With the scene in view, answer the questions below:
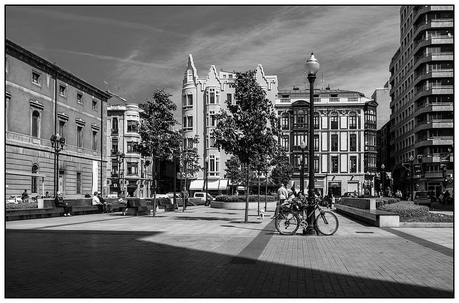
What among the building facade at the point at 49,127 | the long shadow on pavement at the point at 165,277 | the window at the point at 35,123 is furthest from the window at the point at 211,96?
the long shadow on pavement at the point at 165,277

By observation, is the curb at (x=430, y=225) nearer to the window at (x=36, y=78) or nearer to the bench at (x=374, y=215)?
the bench at (x=374, y=215)

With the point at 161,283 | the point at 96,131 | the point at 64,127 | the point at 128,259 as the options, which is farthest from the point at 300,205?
the point at 96,131

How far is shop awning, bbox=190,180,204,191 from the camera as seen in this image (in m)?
75.2

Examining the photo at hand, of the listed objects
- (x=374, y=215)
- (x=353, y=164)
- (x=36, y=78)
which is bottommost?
(x=374, y=215)

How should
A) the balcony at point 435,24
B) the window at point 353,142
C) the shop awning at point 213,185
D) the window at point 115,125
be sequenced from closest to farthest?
the balcony at point 435,24, the shop awning at point 213,185, the window at point 353,142, the window at point 115,125

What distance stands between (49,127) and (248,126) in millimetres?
30601

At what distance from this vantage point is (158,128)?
2683 centimetres

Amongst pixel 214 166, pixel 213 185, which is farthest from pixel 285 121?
pixel 213 185

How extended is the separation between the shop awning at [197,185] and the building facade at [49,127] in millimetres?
19317

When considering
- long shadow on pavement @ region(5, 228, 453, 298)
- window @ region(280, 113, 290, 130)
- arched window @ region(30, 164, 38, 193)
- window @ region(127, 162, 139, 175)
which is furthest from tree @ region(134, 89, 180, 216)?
window @ region(127, 162, 139, 175)

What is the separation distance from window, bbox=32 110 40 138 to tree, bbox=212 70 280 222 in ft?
90.8

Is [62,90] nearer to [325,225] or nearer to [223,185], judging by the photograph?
[223,185]

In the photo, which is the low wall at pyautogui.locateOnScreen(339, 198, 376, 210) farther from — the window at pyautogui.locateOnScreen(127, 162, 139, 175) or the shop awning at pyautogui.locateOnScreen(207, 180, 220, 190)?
the window at pyautogui.locateOnScreen(127, 162, 139, 175)

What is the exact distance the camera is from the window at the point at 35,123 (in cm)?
4338
